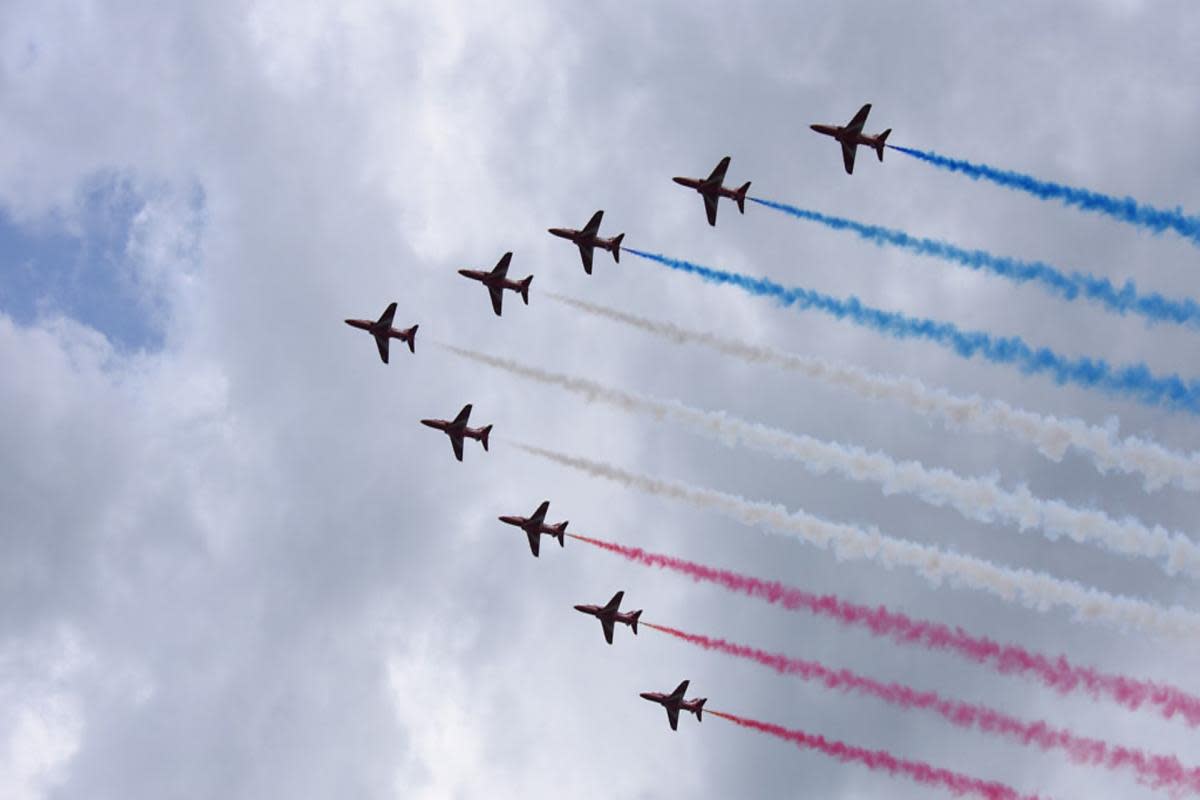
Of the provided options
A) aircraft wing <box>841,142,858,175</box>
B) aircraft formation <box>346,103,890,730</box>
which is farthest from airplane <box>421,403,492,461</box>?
aircraft wing <box>841,142,858,175</box>

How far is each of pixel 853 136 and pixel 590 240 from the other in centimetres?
2217

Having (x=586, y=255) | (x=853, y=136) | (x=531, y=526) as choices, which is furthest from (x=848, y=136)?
(x=531, y=526)

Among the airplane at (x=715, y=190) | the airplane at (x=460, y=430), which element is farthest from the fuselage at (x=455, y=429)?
the airplane at (x=715, y=190)

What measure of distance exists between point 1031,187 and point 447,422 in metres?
50.2

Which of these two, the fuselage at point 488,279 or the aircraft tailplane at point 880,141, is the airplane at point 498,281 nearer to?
the fuselage at point 488,279

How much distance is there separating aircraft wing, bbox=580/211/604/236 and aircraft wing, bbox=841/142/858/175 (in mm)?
19509

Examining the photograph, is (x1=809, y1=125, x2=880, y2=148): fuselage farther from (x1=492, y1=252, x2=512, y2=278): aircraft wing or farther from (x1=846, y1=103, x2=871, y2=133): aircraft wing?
(x1=492, y1=252, x2=512, y2=278): aircraft wing

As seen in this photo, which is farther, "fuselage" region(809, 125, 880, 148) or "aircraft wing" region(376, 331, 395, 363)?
"aircraft wing" region(376, 331, 395, 363)

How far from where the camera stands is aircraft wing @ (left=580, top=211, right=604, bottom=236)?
131250 mm

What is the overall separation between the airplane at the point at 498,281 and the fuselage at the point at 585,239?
530 centimetres

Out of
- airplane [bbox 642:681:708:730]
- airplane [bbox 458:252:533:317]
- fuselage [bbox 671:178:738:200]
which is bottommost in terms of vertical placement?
airplane [bbox 642:681:708:730]

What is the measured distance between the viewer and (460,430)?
13738 cm

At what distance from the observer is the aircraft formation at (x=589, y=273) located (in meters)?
124

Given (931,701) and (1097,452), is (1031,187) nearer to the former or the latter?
(1097,452)
